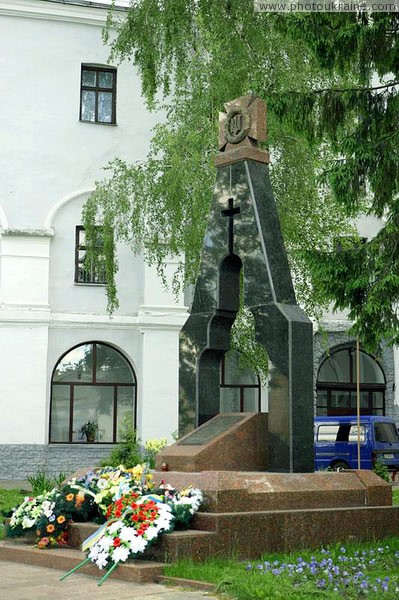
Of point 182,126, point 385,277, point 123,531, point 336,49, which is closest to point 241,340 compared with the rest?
point 182,126

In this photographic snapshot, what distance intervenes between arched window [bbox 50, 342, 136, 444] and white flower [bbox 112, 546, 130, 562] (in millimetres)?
16924

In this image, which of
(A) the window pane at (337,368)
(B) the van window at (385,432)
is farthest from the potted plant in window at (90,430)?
(B) the van window at (385,432)

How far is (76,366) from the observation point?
25297 mm

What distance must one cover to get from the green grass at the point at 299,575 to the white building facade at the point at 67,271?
52.1 feet

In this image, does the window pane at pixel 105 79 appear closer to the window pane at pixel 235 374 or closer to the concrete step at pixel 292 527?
the window pane at pixel 235 374

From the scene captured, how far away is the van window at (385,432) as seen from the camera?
24609mm

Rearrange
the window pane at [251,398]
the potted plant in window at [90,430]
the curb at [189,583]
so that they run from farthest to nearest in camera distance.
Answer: the window pane at [251,398] → the potted plant in window at [90,430] → the curb at [189,583]

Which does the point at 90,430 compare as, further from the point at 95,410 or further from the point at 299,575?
the point at 299,575

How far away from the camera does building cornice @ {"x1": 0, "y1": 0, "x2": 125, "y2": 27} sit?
82.9ft

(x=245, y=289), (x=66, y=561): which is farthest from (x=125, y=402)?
(x=66, y=561)

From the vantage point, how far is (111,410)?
2550cm

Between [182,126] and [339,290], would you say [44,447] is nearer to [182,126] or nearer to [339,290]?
[182,126]

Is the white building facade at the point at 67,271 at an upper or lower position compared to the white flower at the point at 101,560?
upper

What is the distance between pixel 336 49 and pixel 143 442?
1434 centimetres
